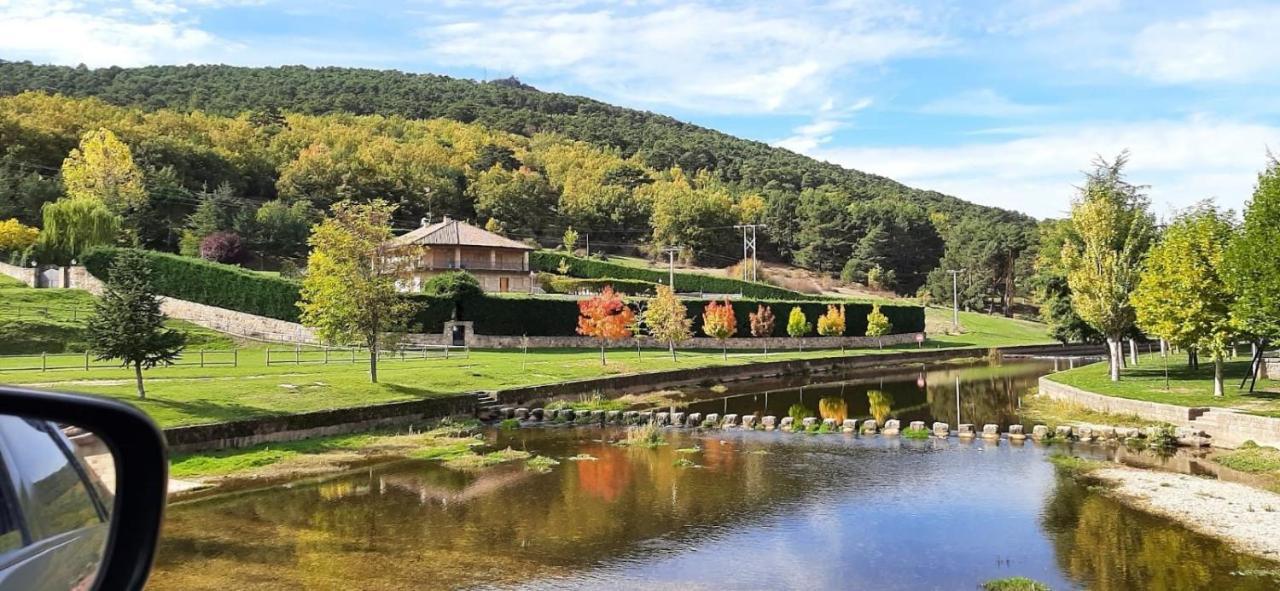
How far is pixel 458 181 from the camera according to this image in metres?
115

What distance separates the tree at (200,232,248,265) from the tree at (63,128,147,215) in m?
8.33

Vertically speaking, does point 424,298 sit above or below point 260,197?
below

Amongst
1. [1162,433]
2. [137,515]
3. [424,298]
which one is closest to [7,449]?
[137,515]

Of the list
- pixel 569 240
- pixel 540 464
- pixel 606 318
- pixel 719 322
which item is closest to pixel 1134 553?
pixel 540 464

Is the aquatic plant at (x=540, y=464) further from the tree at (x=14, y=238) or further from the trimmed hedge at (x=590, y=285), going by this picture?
the trimmed hedge at (x=590, y=285)

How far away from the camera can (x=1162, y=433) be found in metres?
25.0

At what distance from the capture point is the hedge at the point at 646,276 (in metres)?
89.8

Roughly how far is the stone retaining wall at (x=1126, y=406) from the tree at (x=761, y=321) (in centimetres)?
2819

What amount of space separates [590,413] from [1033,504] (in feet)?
56.1

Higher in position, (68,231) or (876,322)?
(68,231)

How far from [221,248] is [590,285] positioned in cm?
3242

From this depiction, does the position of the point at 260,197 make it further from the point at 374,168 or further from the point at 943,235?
the point at 943,235

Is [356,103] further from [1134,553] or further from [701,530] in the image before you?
[1134,553]

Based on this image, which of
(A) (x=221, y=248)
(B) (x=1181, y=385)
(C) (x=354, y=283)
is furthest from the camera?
(A) (x=221, y=248)
